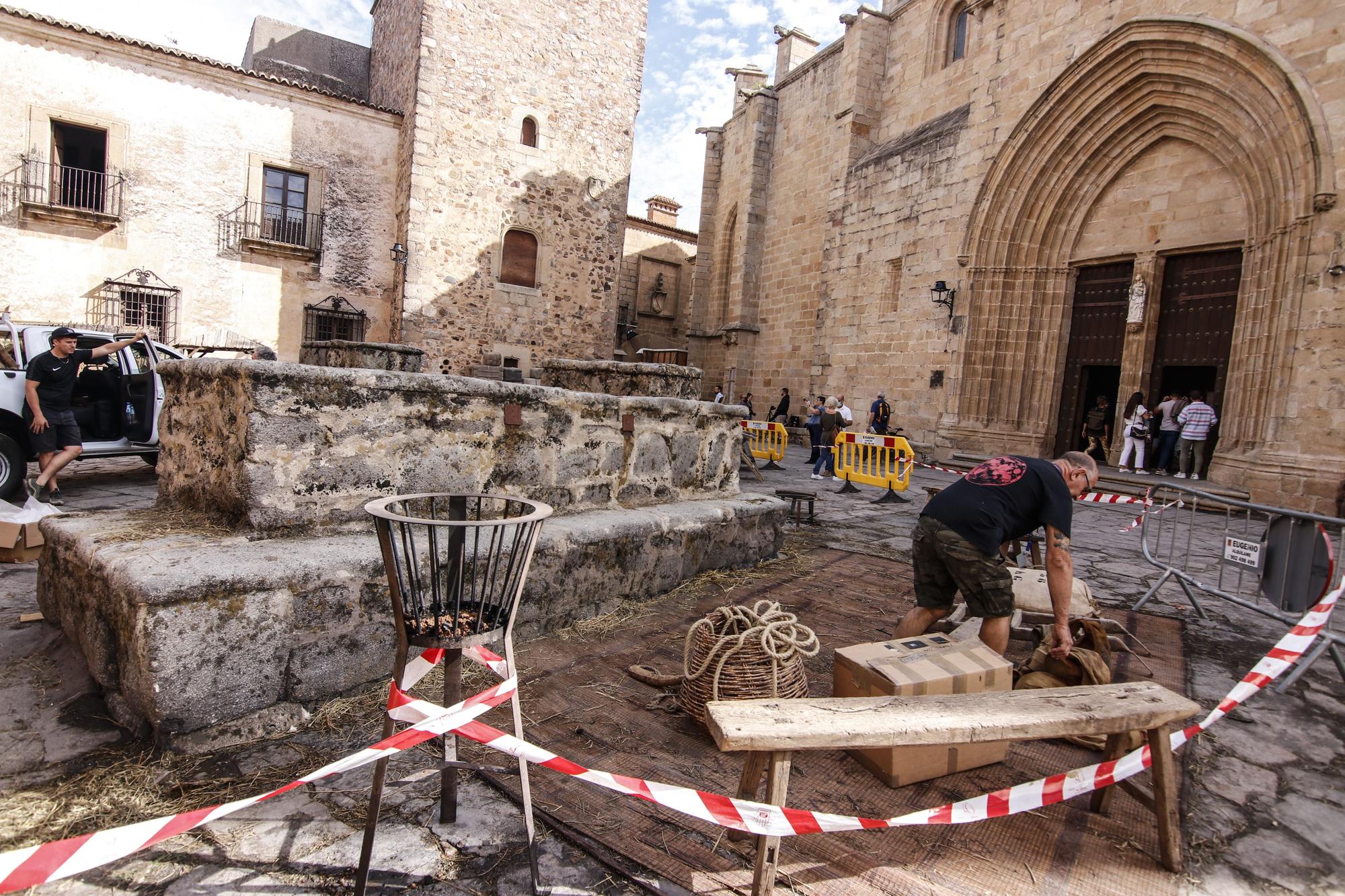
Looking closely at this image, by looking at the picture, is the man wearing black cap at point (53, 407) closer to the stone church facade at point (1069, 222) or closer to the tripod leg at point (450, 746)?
the tripod leg at point (450, 746)

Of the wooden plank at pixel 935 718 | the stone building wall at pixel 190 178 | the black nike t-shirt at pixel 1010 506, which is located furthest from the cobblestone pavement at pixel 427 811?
the stone building wall at pixel 190 178

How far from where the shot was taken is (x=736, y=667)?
280 cm

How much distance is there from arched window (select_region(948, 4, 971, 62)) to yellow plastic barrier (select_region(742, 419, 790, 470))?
838 centimetres

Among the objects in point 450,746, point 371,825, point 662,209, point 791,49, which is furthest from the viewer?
point 662,209

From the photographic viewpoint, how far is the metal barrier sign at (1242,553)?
3.81 m

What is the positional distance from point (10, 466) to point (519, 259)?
12.2m

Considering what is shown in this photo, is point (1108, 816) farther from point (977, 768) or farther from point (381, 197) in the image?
point (381, 197)

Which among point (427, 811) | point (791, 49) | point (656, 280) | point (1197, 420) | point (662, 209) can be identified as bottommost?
point (427, 811)

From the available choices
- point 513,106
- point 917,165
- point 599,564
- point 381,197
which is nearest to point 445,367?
point 381,197

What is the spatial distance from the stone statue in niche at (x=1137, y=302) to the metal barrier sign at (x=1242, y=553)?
8.37m

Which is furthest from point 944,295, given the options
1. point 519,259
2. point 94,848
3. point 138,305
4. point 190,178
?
point 138,305

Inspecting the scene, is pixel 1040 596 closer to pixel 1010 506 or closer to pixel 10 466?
pixel 1010 506

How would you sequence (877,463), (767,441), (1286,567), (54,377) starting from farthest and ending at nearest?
(767,441) → (877,463) → (54,377) → (1286,567)

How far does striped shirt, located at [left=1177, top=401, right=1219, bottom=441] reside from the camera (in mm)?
9773
